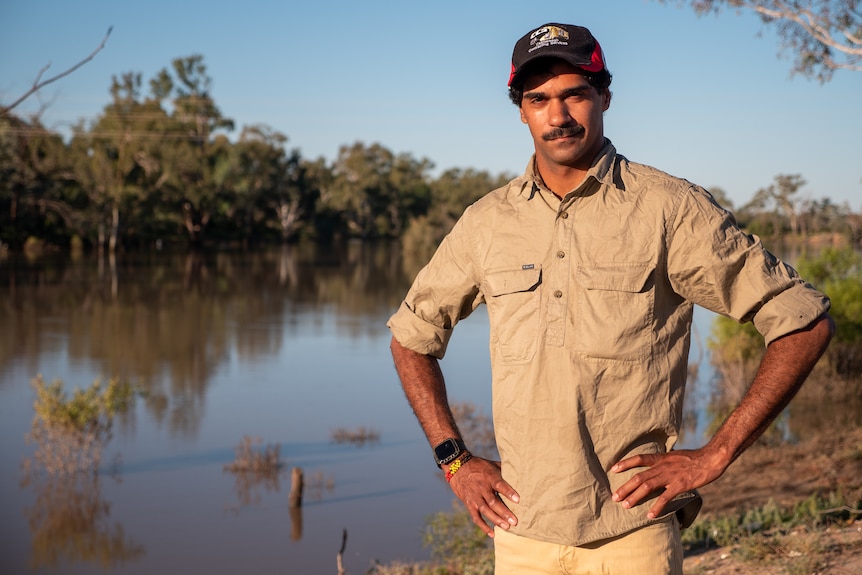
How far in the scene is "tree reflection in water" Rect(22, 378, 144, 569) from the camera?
10.1 m

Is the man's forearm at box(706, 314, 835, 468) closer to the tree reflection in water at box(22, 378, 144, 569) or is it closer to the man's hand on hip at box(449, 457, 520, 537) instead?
the man's hand on hip at box(449, 457, 520, 537)

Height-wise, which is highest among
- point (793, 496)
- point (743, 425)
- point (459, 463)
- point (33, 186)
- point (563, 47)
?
point (33, 186)

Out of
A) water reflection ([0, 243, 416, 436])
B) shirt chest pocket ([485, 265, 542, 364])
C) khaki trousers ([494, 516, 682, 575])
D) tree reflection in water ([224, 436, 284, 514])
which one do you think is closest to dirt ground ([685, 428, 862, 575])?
khaki trousers ([494, 516, 682, 575])

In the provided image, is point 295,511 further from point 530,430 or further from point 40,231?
point 40,231

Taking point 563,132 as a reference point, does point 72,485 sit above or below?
below

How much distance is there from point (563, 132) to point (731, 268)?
45 centimetres

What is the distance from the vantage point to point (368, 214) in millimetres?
80312

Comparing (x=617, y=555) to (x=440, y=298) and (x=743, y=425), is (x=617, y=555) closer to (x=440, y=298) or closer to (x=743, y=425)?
(x=743, y=425)

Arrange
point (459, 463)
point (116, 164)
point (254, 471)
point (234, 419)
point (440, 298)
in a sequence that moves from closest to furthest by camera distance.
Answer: point (459, 463) < point (440, 298) < point (254, 471) < point (234, 419) < point (116, 164)

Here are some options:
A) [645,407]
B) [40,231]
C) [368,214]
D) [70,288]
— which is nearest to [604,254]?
[645,407]

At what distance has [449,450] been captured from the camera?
6.89 ft

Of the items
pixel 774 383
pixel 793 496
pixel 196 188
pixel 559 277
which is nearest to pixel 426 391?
pixel 559 277

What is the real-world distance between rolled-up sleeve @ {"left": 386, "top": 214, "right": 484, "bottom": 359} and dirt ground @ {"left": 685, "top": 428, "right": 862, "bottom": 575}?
2.51 meters

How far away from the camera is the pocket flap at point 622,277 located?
186cm
